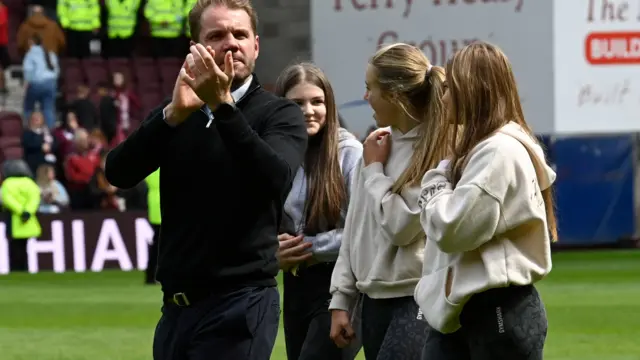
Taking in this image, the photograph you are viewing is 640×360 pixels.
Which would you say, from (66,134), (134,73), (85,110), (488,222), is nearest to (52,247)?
(66,134)

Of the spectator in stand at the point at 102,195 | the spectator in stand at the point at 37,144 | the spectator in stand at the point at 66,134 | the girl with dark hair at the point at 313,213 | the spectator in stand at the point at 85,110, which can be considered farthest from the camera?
the spectator in stand at the point at 85,110

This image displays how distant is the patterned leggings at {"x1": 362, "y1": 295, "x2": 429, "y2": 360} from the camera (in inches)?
213

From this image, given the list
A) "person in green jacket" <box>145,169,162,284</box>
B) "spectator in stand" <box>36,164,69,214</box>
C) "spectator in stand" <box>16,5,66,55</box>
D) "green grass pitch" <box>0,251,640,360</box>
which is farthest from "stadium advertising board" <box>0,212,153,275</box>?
"spectator in stand" <box>16,5,66,55</box>

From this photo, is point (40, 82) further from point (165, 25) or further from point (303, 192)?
point (303, 192)

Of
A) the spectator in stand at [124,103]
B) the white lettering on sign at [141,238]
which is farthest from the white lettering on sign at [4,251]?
the spectator in stand at [124,103]

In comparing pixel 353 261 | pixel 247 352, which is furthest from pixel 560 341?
pixel 247 352

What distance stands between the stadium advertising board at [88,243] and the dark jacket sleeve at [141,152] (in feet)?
52.2

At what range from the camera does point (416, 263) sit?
5.58m

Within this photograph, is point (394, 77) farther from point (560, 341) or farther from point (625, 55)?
point (625, 55)

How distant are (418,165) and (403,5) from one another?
49.0 feet

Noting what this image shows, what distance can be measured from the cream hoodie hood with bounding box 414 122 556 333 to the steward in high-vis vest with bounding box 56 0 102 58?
959 inches

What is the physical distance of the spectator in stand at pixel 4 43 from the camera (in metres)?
28.1

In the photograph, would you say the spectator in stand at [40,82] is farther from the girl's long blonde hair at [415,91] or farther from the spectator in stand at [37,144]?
the girl's long blonde hair at [415,91]

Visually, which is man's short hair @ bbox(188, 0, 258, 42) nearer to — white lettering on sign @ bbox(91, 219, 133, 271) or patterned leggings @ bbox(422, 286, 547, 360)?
patterned leggings @ bbox(422, 286, 547, 360)
